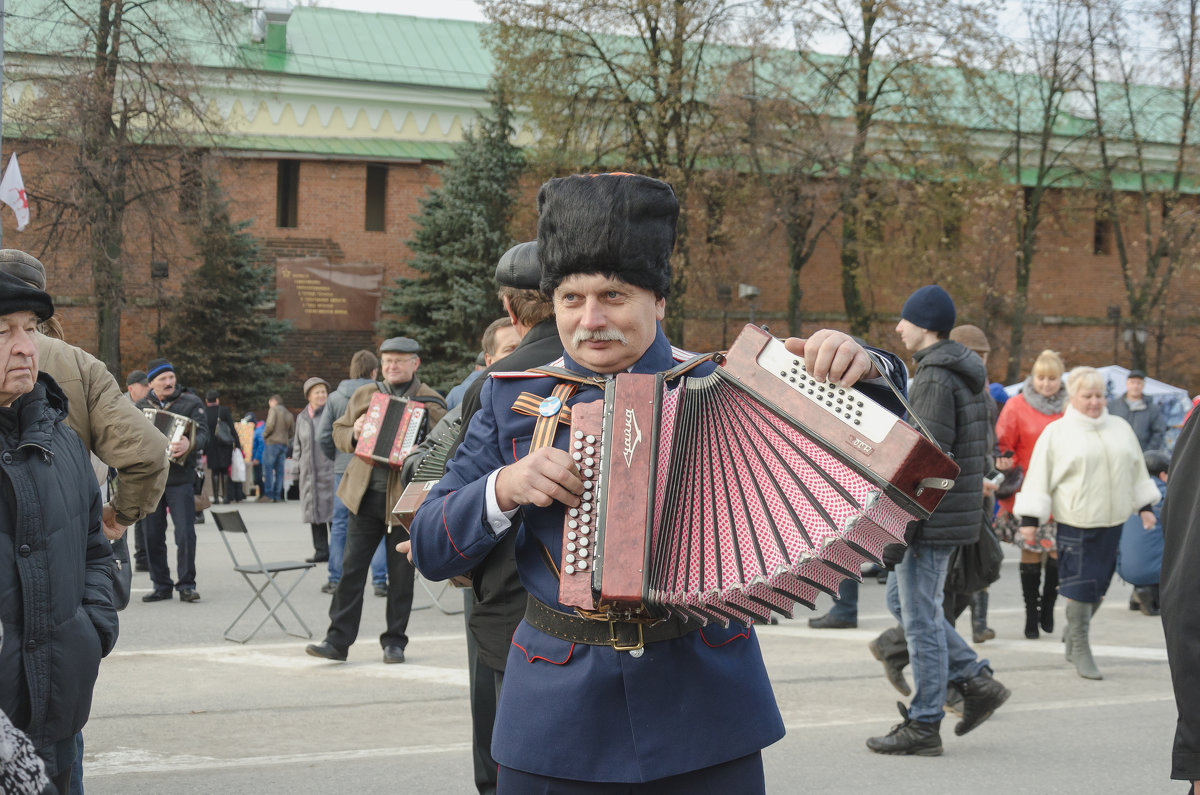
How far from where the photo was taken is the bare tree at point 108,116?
27.6 meters

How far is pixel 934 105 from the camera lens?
3281cm

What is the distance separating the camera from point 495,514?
295 cm

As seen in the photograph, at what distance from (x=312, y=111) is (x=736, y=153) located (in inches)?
535

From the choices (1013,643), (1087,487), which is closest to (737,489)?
(1087,487)

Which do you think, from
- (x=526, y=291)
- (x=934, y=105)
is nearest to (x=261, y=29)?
(x=934, y=105)

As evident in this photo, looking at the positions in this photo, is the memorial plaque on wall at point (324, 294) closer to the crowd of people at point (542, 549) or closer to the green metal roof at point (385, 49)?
the green metal roof at point (385, 49)

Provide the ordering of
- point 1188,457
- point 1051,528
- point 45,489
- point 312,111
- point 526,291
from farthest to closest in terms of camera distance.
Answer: point 312,111, point 1051,528, point 526,291, point 45,489, point 1188,457

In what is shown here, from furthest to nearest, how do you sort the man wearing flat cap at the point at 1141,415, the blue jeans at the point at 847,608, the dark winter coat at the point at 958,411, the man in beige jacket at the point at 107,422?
the man wearing flat cap at the point at 1141,415, the blue jeans at the point at 847,608, the dark winter coat at the point at 958,411, the man in beige jacket at the point at 107,422

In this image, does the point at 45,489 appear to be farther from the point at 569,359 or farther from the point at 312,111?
the point at 312,111

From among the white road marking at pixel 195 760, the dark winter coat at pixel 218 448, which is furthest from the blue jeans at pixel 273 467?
the white road marking at pixel 195 760

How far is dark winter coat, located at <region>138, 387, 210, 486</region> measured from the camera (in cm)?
1206

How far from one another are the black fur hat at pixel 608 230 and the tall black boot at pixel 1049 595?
7971mm

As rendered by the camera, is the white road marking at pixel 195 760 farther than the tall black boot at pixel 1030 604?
No

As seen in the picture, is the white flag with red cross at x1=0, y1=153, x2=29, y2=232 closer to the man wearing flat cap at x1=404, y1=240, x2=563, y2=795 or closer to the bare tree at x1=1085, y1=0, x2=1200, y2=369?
the man wearing flat cap at x1=404, y1=240, x2=563, y2=795
